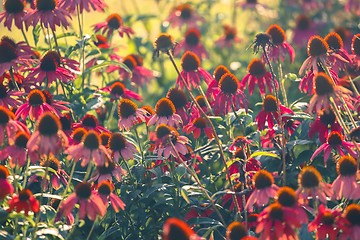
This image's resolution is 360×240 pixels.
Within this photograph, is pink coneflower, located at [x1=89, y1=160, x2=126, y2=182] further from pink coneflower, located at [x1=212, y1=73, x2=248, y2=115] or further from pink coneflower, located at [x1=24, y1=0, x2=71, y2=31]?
pink coneflower, located at [x1=24, y1=0, x2=71, y2=31]

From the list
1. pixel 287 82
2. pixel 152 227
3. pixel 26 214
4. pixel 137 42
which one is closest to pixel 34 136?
pixel 26 214

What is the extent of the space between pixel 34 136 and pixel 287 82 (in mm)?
3091

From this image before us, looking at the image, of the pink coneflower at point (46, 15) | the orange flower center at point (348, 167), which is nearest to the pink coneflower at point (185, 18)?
the pink coneflower at point (46, 15)

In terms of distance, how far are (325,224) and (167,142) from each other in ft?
2.01

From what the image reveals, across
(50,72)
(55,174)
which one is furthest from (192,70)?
(55,174)

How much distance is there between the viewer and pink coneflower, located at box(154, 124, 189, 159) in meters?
2.56

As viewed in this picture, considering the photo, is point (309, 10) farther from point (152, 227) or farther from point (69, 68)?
point (152, 227)

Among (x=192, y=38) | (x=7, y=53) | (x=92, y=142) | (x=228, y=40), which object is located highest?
(x=7, y=53)

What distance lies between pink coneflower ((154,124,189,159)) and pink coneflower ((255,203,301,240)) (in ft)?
1.63

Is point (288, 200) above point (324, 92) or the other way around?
the other way around

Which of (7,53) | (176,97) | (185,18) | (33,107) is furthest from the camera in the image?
→ (185,18)

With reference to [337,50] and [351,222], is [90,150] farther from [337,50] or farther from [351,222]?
[337,50]

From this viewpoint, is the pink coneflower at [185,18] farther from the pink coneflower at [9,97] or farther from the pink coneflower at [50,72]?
the pink coneflower at [9,97]

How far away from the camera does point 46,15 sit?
313 cm
